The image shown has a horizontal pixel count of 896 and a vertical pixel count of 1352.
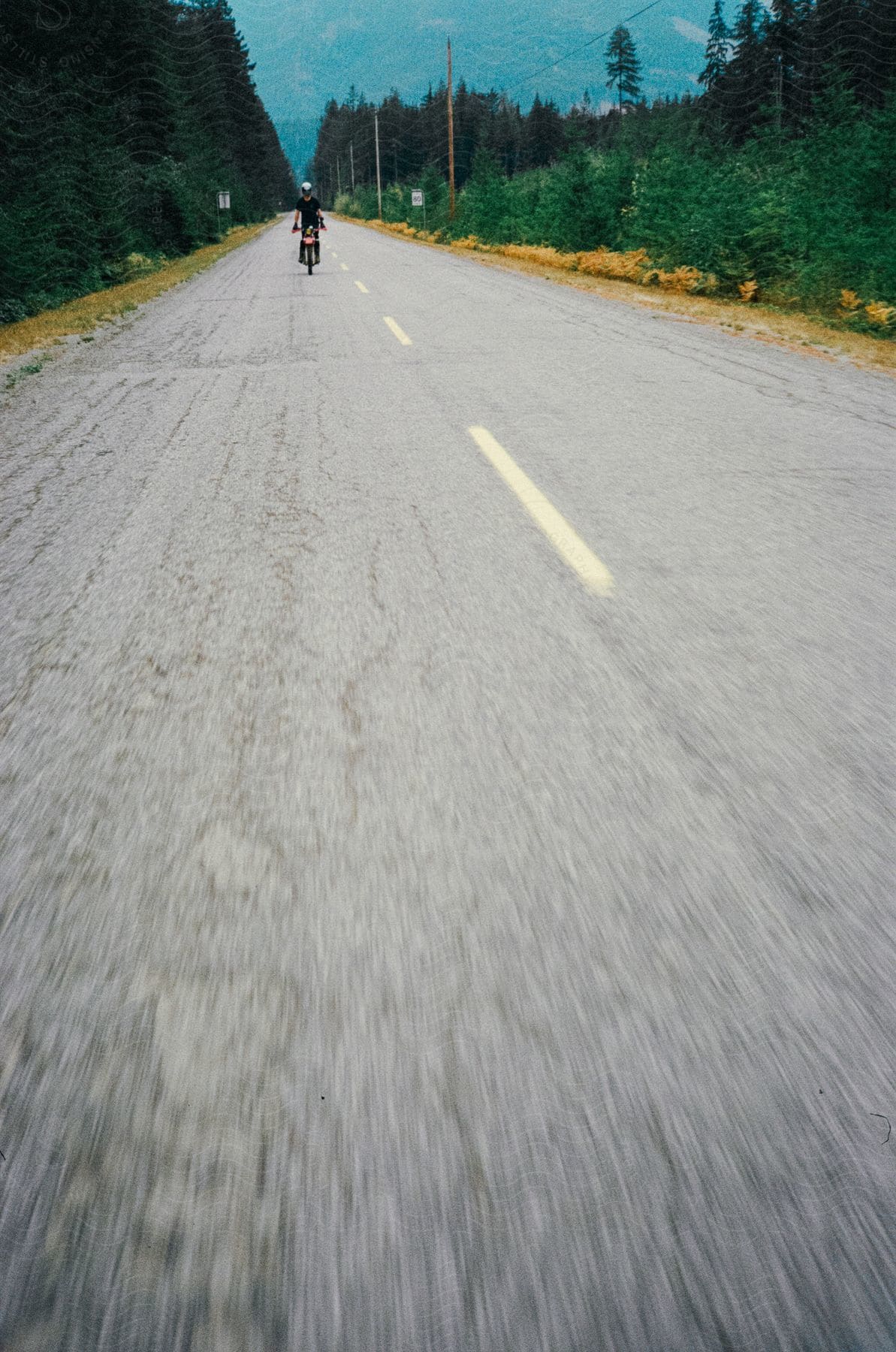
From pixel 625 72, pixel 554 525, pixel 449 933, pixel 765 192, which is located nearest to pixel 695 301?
pixel 765 192

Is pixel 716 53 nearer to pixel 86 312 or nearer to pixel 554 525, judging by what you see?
pixel 86 312

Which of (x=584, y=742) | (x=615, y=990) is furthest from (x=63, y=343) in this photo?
(x=615, y=990)

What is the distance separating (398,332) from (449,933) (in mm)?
9931

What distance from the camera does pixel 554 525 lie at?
3.81 m

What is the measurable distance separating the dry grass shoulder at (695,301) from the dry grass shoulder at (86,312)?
8.99 metres

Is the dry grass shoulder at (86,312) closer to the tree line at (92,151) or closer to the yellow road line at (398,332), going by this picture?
→ the tree line at (92,151)

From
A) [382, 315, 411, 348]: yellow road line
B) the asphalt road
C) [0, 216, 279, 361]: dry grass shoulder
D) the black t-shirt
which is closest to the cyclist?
the black t-shirt

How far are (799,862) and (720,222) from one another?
15775 millimetres

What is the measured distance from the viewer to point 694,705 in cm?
238

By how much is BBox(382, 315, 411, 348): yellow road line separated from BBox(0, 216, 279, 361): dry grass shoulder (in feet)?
15.4

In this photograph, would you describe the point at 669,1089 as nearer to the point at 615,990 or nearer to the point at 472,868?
the point at 615,990

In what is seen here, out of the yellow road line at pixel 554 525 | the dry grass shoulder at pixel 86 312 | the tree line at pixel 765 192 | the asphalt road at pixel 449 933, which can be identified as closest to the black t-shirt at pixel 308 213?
the dry grass shoulder at pixel 86 312

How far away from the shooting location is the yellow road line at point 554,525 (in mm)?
3260

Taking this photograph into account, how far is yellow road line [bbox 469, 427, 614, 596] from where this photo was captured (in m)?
3.26
